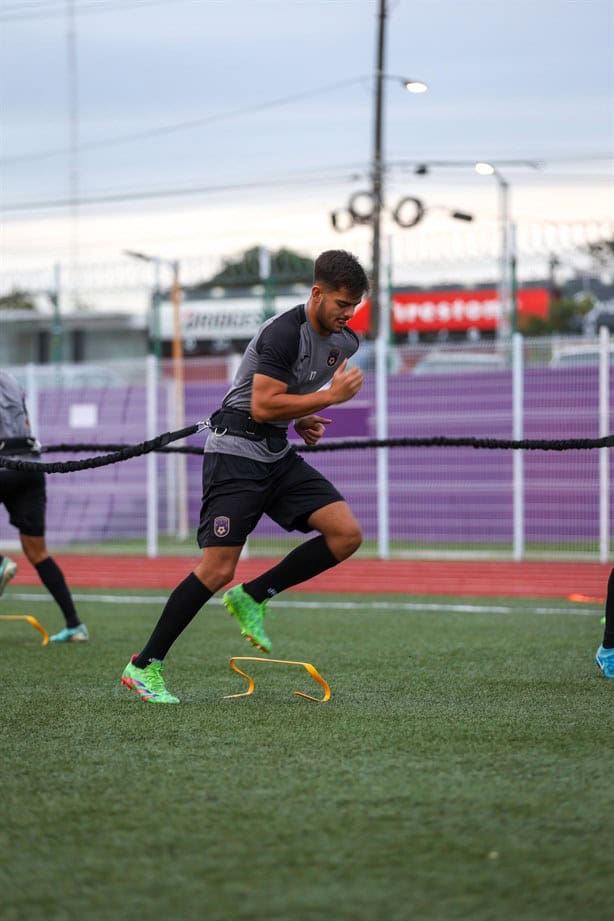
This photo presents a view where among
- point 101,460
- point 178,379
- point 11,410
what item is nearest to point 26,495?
point 11,410

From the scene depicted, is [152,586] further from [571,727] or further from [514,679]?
[571,727]

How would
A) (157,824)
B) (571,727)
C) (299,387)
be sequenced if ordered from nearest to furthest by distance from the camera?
(157,824)
(571,727)
(299,387)

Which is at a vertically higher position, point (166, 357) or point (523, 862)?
point (166, 357)

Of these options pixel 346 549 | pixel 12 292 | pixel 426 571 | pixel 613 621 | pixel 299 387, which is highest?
pixel 12 292

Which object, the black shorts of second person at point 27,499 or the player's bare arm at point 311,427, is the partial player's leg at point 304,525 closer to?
the player's bare arm at point 311,427

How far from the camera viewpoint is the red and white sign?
98.3 feet

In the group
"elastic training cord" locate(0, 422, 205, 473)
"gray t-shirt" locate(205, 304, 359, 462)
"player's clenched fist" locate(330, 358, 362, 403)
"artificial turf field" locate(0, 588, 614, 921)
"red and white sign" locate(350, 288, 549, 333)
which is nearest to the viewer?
"artificial turf field" locate(0, 588, 614, 921)

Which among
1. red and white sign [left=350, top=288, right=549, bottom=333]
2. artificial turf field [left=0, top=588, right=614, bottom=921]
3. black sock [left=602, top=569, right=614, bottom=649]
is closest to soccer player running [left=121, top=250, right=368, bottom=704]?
artificial turf field [left=0, top=588, right=614, bottom=921]

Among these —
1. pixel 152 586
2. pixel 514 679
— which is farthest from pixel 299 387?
pixel 152 586

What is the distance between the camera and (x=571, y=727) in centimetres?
540

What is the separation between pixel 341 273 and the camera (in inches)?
226

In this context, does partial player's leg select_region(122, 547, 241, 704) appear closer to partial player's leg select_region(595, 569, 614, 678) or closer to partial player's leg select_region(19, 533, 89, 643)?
partial player's leg select_region(595, 569, 614, 678)

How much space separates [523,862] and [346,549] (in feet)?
9.16

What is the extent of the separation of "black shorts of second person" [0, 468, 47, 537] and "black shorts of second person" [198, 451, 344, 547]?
2.78 m
